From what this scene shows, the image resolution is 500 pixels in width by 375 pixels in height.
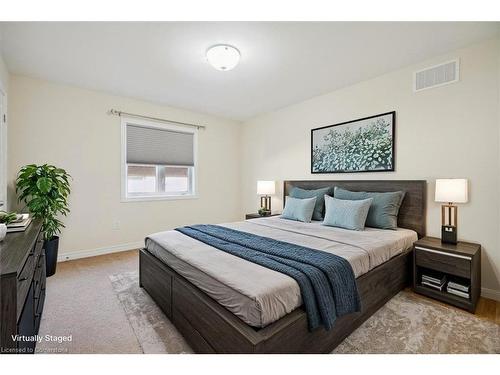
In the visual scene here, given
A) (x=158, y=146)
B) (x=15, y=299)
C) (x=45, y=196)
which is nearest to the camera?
(x=15, y=299)

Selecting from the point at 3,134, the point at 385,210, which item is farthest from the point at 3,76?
the point at 385,210

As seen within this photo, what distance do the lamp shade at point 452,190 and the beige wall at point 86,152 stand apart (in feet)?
12.3

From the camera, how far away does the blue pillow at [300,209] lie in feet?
10.6

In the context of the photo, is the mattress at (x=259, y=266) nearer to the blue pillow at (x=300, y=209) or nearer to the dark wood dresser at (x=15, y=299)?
the blue pillow at (x=300, y=209)

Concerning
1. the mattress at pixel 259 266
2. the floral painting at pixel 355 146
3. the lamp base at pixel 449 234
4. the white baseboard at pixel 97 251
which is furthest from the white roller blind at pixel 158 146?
the lamp base at pixel 449 234

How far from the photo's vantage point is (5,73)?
2762mm

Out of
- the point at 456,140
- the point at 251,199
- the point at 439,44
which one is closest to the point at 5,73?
the point at 251,199

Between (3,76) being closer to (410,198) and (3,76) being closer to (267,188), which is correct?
(267,188)

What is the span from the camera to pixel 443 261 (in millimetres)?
2186

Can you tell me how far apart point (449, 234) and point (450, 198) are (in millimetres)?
370

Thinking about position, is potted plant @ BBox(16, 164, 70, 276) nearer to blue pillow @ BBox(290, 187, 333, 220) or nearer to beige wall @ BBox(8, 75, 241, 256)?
beige wall @ BBox(8, 75, 241, 256)

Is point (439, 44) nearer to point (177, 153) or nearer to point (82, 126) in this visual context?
point (177, 153)

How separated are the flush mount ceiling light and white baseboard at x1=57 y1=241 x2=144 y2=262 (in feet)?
10.2

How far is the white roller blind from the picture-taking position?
395 centimetres
